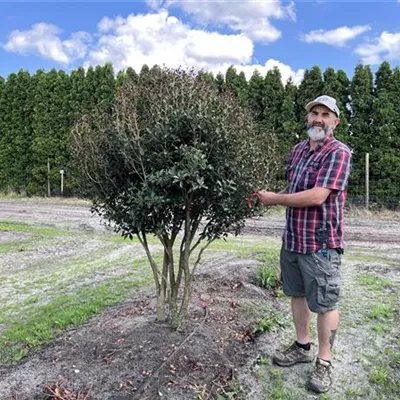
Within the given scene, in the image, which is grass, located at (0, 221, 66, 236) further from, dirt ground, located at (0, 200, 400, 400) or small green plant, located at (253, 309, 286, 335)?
small green plant, located at (253, 309, 286, 335)

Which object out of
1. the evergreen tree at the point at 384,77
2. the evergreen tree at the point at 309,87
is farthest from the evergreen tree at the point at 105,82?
the evergreen tree at the point at 384,77

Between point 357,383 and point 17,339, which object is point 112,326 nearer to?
point 17,339

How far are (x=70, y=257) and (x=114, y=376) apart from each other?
4.28 meters

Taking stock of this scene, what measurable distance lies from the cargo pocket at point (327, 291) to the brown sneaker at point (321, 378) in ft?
1.34

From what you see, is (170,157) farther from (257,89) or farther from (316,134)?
→ (257,89)

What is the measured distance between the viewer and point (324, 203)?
2725 millimetres

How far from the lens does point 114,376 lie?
2.75 metres

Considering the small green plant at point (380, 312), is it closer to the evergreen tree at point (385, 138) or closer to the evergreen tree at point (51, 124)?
the evergreen tree at point (385, 138)

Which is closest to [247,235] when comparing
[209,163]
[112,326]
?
[112,326]

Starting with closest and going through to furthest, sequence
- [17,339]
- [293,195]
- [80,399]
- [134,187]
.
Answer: [80,399] < [293,195] < [134,187] < [17,339]

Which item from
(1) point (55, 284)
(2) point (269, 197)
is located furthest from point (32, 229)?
(2) point (269, 197)

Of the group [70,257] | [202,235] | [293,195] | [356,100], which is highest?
[356,100]

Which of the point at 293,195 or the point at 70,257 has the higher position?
the point at 293,195

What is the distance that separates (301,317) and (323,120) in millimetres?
1413
